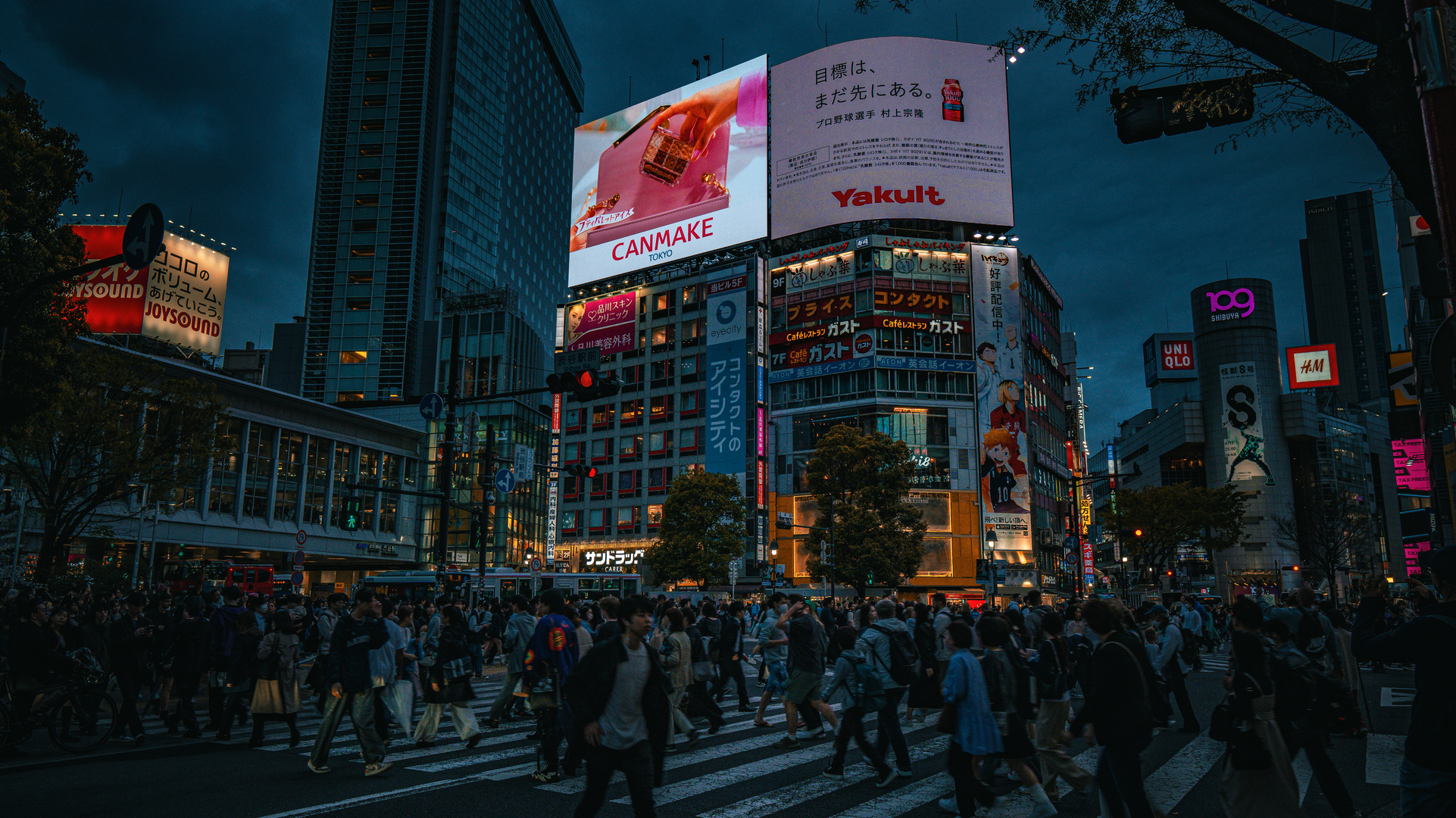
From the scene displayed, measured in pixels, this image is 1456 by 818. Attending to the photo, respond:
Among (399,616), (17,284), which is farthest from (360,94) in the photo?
(399,616)

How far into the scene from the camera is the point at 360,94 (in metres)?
92.2

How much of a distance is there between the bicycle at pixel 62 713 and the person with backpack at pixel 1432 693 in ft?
42.7

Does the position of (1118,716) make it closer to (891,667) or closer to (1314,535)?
(891,667)

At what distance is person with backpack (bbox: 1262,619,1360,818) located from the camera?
6.52 meters

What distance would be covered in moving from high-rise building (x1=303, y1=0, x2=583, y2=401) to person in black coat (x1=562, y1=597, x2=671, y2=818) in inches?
3369

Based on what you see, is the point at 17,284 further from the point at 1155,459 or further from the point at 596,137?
the point at 1155,459

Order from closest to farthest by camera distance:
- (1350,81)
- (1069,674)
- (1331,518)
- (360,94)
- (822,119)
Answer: (1350,81)
(1069,674)
(1331,518)
(822,119)
(360,94)

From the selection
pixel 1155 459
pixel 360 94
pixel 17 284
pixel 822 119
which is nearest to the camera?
pixel 17 284

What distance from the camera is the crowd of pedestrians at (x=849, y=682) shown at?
18.2ft

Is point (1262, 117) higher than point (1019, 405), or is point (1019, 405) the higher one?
point (1019, 405)

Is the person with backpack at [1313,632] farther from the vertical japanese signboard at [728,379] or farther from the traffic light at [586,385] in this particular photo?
the vertical japanese signboard at [728,379]

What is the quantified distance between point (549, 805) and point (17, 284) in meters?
13.4

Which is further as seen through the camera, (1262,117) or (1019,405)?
(1019,405)

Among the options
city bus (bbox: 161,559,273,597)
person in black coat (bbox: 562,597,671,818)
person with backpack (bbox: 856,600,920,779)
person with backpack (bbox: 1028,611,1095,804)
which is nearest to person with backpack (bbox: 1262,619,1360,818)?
person with backpack (bbox: 1028,611,1095,804)
